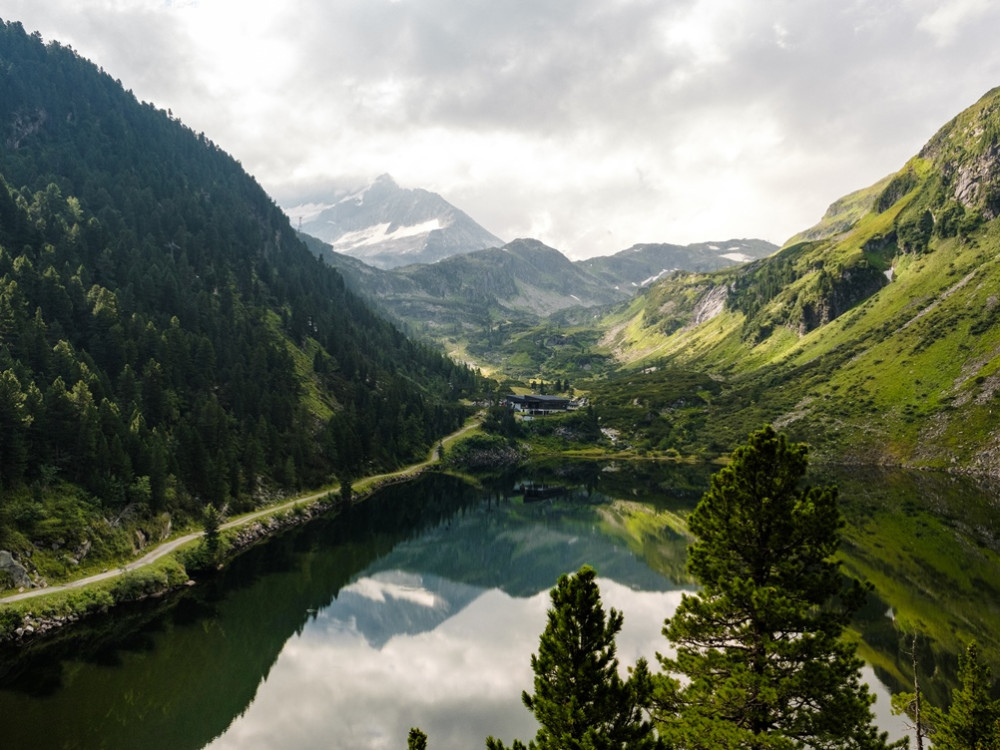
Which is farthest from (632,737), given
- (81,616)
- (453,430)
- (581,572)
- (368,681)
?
(453,430)

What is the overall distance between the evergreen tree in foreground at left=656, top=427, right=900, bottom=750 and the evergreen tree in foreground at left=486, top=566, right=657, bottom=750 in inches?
90.8

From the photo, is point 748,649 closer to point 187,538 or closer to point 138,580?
point 138,580

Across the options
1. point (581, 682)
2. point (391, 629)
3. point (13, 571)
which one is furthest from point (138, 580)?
point (581, 682)

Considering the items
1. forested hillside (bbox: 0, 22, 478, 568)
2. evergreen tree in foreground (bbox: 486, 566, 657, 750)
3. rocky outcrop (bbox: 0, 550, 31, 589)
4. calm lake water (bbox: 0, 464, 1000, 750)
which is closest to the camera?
evergreen tree in foreground (bbox: 486, 566, 657, 750)

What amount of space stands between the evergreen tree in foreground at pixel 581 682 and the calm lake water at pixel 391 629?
26.8 metres

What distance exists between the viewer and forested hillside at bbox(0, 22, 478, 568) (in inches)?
2918

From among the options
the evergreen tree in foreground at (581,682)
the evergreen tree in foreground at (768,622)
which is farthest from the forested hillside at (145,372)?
the evergreen tree in foreground at (768,622)

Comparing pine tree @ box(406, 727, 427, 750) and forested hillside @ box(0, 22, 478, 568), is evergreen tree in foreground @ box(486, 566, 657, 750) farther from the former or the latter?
forested hillside @ box(0, 22, 478, 568)

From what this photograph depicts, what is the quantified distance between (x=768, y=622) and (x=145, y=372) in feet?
367

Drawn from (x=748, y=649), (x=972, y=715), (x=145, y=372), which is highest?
(x=145, y=372)

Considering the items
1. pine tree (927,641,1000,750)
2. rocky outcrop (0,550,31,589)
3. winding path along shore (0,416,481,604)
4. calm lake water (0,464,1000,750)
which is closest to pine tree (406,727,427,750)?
pine tree (927,641,1000,750)

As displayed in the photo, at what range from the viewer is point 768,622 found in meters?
20.3

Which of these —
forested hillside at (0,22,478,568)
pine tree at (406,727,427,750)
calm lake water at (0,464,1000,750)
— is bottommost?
calm lake water at (0,464,1000,750)

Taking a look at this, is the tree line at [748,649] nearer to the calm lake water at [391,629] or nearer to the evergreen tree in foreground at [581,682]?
the evergreen tree in foreground at [581,682]
